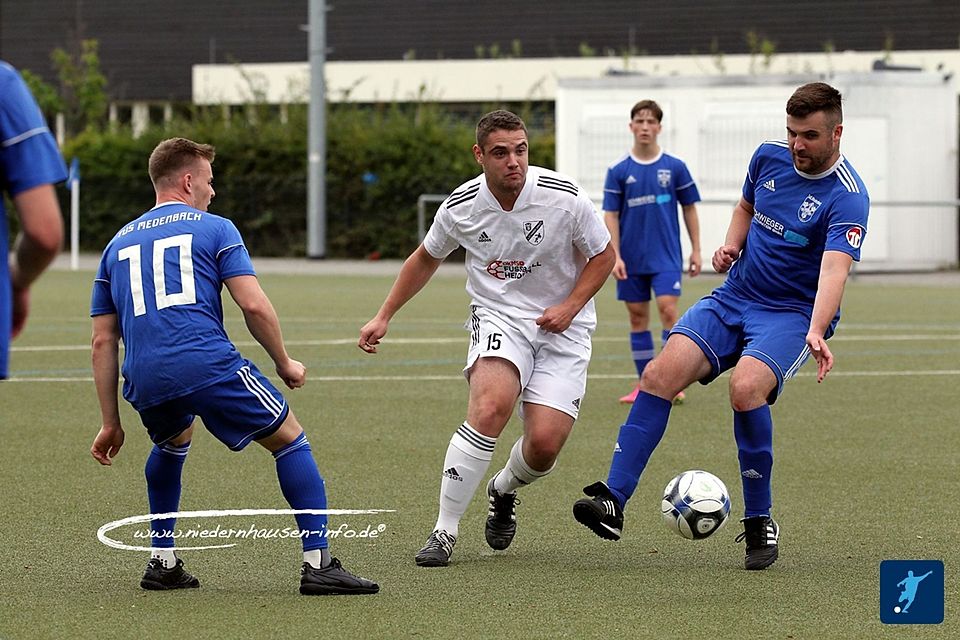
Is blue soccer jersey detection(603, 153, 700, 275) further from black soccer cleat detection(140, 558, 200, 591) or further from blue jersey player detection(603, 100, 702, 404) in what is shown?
black soccer cleat detection(140, 558, 200, 591)

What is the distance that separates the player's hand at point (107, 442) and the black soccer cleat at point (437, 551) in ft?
4.13

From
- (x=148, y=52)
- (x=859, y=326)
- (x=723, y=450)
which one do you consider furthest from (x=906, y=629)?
(x=148, y=52)

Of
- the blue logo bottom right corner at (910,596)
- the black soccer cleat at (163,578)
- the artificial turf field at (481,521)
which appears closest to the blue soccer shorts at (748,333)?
the artificial turf field at (481,521)

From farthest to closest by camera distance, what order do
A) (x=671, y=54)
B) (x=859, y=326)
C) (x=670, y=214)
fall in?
(x=671, y=54)
(x=859, y=326)
(x=670, y=214)

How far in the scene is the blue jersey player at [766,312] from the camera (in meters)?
6.09

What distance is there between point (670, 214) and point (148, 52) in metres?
38.1

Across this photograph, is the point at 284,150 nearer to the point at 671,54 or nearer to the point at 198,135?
the point at 198,135

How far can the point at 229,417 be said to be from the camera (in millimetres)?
5422

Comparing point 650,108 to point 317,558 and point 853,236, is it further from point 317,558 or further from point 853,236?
point 317,558

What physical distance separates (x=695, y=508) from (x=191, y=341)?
82.1 inches

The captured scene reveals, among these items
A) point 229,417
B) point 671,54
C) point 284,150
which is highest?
point 671,54

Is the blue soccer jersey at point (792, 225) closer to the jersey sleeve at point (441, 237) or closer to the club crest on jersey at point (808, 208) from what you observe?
the club crest on jersey at point (808, 208)

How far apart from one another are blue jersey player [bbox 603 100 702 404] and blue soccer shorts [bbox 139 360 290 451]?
610 centimetres

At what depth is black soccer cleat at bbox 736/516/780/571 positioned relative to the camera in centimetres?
604
